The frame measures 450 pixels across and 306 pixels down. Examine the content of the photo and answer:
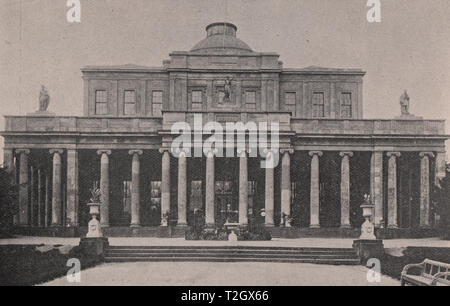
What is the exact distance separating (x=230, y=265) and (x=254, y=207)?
68.4ft

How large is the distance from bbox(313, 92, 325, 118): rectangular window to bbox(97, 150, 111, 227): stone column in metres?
17.3

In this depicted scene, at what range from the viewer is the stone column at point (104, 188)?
35.4 m

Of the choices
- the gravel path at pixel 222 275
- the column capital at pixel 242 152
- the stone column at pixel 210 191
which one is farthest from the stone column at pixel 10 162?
the gravel path at pixel 222 275

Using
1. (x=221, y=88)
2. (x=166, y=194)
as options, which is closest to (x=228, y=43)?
(x=221, y=88)

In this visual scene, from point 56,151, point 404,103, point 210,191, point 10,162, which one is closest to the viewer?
point 210,191

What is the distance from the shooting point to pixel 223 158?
3903 centimetres

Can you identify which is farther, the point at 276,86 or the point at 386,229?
the point at 276,86

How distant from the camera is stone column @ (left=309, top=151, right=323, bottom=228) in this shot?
117 feet

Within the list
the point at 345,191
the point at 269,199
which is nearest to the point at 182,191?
the point at 269,199

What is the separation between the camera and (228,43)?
4409cm

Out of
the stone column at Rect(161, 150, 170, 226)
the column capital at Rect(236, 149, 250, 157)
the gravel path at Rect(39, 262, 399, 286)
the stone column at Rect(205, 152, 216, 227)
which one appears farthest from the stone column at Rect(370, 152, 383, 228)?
the gravel path at Rect(39, 262, 399, 286)

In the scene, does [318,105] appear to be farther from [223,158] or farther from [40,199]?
[40,199]

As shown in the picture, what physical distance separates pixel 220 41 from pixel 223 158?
11.0 metres

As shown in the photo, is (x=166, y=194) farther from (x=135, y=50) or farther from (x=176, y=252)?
(x=176, y=252)
